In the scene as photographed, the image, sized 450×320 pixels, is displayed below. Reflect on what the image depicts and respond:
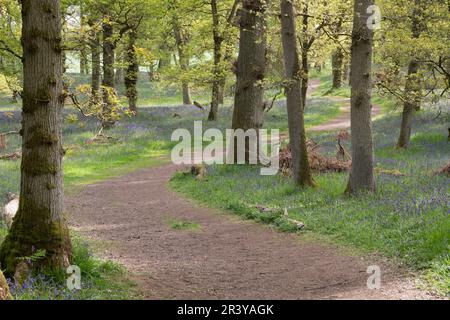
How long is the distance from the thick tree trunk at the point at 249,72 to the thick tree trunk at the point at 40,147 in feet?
34.4

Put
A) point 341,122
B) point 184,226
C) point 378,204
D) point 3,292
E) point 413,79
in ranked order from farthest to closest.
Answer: point 341,122, point 413,79, point 184,226, point 378,204, point 3,292

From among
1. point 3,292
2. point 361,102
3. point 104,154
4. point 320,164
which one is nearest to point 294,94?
point 361,102

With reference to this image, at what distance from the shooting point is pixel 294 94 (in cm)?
1314

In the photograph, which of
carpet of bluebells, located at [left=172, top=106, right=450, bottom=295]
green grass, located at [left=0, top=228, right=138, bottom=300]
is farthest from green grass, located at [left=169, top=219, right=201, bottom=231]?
green grass, located at [left=0, top=228, right=138, bottom=300]

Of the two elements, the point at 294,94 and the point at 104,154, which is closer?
the point at 294,94

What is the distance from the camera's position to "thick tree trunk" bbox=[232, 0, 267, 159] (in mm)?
17000

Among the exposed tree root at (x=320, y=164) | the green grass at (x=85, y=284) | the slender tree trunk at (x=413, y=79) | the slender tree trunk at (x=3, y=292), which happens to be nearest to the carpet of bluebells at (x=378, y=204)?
the exposed tree root at (x=320, y=164)

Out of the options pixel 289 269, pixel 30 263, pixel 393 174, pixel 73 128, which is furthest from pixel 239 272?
pixel 73 128

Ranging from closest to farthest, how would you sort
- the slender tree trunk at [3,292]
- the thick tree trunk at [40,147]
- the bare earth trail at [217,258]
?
the slender tree trunk at [3,292], the thick tree trunk at [40,147], the bare earth trail at [217,258]

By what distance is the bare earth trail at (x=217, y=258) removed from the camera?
23.6ft

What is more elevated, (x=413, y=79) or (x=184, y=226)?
(x=413, y=79)

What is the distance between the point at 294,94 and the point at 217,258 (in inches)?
216

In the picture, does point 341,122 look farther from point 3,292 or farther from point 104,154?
point 3,292

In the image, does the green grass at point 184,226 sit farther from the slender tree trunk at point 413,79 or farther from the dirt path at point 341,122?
the dirt path at point 341,122
